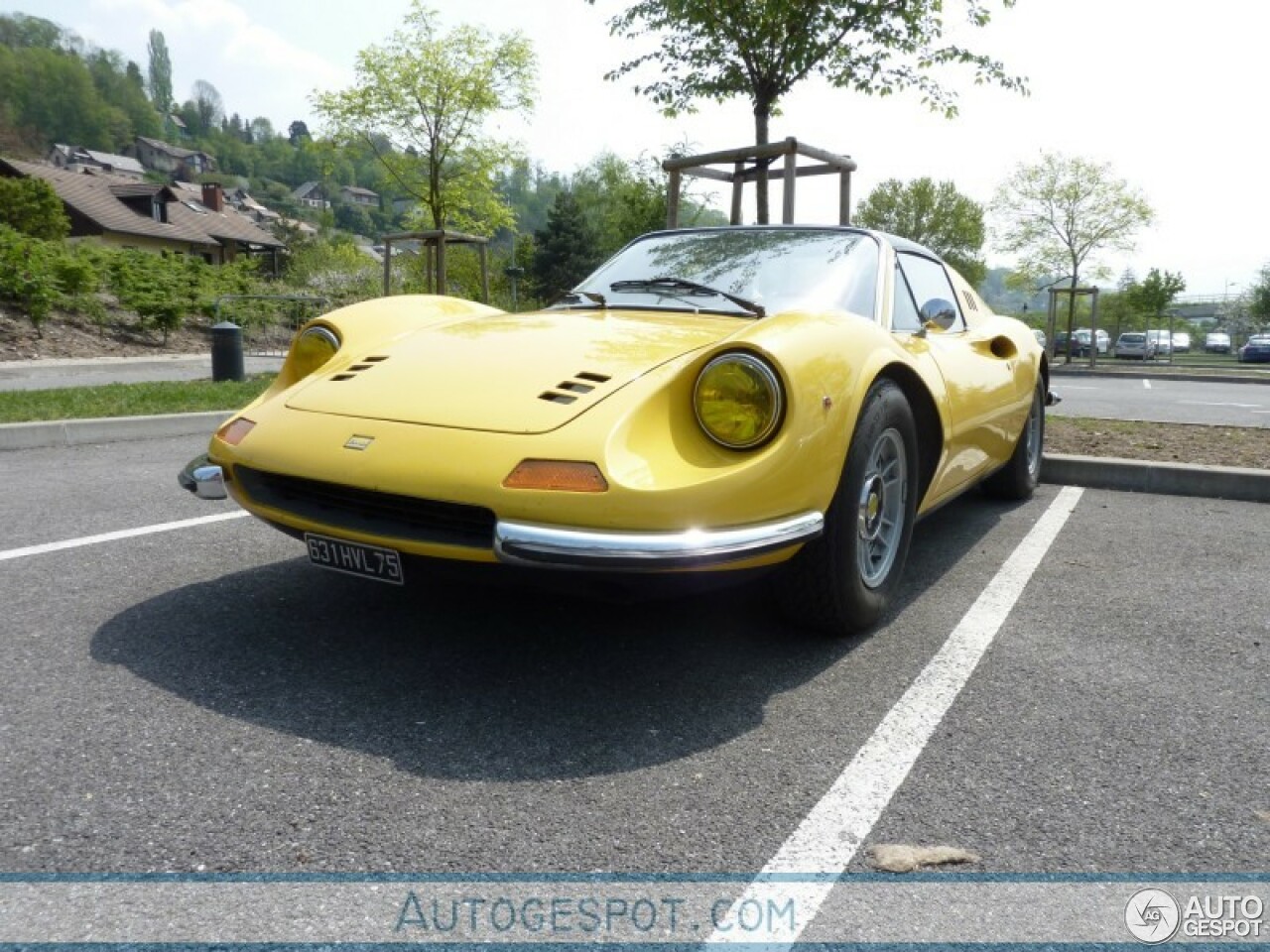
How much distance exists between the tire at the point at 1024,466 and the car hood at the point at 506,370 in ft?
8.18

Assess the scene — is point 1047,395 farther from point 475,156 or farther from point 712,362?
point 475,156

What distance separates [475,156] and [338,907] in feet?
79.2

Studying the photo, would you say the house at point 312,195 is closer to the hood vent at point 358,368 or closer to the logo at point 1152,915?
the hood vent at point 358,368

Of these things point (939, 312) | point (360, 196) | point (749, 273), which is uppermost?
point (360, 196)

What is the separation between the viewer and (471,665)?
2504 mm

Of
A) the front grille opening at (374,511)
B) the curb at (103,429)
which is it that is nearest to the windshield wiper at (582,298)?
the front grille opening at (374,511)

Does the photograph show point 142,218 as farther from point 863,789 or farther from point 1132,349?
point 863,789

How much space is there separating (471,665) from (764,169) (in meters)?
7.04

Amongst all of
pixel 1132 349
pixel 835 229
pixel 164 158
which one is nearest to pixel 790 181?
pixel 835 229

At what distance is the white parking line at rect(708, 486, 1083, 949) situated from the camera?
1565 millimetres

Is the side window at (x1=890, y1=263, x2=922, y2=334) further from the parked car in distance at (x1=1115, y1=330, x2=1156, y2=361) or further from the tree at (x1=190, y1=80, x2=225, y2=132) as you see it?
the tree at (x1=190, y1=80, x2=225, y2=132)

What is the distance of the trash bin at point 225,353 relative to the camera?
1061 cm

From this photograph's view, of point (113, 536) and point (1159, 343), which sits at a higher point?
point (1159, 343)
